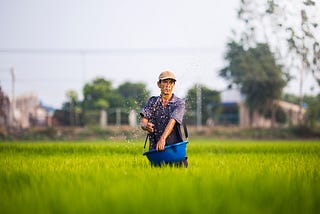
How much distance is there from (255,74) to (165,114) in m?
23.7

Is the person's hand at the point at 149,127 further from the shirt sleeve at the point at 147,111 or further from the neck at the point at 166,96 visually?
the neck at the point at 166,96

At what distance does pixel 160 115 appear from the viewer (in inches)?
224

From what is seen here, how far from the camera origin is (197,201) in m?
2.99

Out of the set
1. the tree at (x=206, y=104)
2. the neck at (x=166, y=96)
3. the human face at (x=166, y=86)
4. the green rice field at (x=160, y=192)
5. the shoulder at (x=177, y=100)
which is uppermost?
the tree at (x=206, y=104)

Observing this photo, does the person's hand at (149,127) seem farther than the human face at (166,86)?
No

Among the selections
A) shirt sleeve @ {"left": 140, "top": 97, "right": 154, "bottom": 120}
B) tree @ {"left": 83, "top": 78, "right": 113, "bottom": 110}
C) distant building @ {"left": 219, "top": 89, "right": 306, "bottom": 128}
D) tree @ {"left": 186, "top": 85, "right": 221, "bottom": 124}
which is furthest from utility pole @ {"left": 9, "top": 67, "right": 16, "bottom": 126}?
shirt sleeve @ {"left": 140, "top": 97, "right": 154, "bottom": 120}

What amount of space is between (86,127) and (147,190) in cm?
2238

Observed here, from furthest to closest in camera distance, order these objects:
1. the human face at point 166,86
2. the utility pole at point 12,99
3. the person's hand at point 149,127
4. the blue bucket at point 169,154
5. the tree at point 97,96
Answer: the tree at point 97,96 → the utility pole at point 12,99 → the human face at point 166,86 → the person's hand at point 149,127 → the blue bucket at point 169,154

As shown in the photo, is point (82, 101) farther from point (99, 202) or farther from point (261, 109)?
point (99, 202)

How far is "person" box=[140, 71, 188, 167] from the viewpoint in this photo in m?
5.33

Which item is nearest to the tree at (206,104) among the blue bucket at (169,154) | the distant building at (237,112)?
the distant building at (237,112)

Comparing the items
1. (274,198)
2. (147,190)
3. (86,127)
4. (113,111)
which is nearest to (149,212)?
(147,190)

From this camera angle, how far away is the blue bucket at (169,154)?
16.3 ft

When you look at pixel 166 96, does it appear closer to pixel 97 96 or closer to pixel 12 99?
pixel 12 99
